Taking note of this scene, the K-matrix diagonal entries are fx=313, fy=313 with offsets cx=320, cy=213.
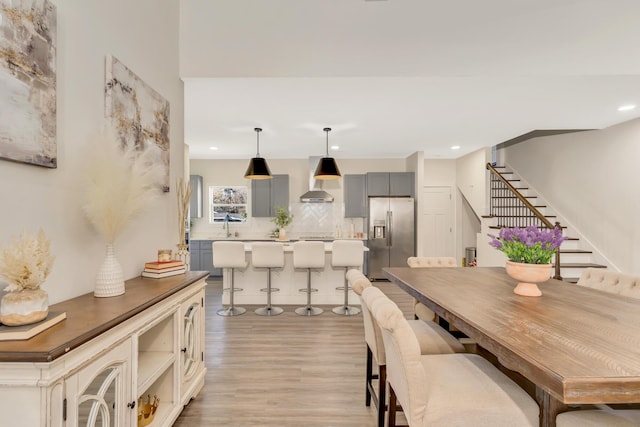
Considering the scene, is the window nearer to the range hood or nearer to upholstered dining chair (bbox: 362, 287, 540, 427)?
the range hood

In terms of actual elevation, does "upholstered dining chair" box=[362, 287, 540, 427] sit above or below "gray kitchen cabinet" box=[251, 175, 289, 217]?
below

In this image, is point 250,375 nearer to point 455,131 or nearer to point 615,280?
point 615,280

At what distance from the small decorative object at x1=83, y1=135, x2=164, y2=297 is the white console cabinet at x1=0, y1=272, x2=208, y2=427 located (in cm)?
11

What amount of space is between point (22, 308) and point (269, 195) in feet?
19.1

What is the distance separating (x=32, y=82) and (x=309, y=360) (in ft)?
8.92

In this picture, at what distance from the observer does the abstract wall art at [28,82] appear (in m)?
1.18

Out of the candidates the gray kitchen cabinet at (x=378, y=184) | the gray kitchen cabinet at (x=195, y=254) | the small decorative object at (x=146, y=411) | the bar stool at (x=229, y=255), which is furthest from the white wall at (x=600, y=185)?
the gray kitchen cabinet at (x=195, y=254)

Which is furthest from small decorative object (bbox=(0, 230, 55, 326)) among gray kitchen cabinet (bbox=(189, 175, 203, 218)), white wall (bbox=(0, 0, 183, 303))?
gray kitchen cabinet (bbox=(189, 175, 203, 218))

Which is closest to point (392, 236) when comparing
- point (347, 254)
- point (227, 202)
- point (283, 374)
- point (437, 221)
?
point (437, 221)

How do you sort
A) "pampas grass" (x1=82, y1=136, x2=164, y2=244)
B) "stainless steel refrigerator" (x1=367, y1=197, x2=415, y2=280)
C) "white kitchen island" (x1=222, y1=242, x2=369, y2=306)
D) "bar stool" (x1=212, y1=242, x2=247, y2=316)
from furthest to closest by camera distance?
"stainless steel refrigerator" (x1=367, y1=197, x2=415, y2=280) → "white kitchen island" (x1=222, y1=242, x2=369, y2=306) → "bar stool" (x1=212, y1=242, x2=247, y2=316) → "pampas grass" (x1=82, y1=136, x2=164, y2=244)

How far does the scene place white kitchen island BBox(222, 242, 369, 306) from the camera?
4.63m

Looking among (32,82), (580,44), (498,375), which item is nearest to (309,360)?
(498,375)

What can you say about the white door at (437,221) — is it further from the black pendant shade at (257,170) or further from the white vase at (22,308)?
the white vase at (22,308)

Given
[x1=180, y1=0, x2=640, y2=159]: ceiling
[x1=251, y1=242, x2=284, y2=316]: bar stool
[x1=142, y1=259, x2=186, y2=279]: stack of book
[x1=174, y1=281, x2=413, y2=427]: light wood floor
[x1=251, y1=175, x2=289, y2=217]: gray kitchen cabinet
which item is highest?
[x1=180, y1=0, x2=640, y2=159]: ceiling
